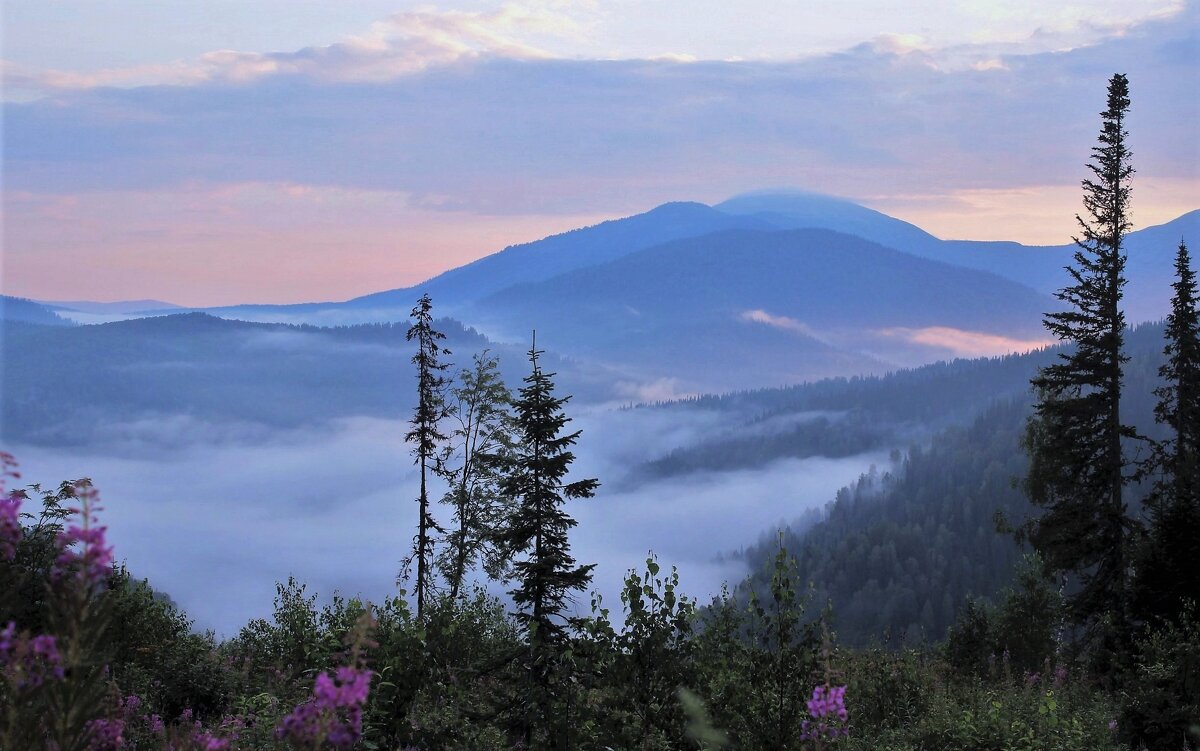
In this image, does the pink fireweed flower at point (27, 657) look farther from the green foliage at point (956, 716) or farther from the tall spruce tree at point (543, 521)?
the tall spruce tree at point (543, 521)

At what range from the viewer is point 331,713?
327cm

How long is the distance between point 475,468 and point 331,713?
2968 centimetres

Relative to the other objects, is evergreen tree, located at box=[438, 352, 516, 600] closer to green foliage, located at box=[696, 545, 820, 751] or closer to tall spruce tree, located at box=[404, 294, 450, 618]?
tall spruce tree, located at box=[404, 294, 450, 618]

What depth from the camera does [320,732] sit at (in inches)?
123

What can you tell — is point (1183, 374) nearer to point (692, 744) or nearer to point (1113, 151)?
point (1113, 151)

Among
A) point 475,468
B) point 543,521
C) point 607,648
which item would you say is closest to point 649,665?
point 607,648

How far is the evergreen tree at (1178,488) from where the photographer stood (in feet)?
54.6

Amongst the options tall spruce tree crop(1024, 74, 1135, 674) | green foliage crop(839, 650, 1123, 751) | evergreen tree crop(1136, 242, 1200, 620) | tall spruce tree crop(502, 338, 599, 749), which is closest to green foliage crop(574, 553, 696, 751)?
green foliage crop(839, 650, 1123, 751)

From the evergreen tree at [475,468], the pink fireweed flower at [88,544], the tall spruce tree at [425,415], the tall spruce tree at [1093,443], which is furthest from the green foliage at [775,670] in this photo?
the evergreen tree at [475,468]

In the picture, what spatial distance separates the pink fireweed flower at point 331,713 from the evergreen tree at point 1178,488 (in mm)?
14222

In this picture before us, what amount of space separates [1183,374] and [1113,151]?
7.44 metres

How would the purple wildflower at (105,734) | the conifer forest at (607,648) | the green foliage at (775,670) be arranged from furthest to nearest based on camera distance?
the green foliage at (775,670) → the purple wildflower at (105,734) → the conifer forest at (607,648)

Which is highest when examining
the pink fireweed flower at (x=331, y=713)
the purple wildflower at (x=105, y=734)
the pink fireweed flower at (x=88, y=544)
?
the pink fireweed flower at (x=88, y=544)

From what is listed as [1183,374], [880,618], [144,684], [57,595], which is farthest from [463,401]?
[880,618]
